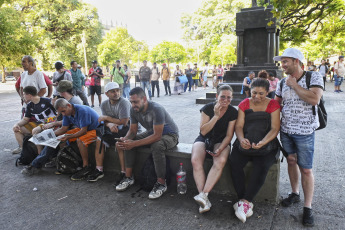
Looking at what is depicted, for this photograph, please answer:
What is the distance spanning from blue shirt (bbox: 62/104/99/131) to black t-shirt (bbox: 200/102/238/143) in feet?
6.10

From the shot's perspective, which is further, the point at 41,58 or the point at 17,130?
the point at 41,58

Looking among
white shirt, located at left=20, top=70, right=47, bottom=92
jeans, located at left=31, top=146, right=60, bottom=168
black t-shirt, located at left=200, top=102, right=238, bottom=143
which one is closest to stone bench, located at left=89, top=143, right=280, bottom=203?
black t-shirt, located at left=200, top=102, right=238, bottom=143

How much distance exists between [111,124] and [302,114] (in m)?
2.67

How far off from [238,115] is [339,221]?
4.91 ft

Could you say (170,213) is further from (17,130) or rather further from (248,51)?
(248,51)

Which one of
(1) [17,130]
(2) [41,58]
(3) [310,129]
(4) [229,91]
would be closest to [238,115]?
(4) [229,91]

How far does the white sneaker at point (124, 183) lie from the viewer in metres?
3.58

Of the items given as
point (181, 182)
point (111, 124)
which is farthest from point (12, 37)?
point (181, 182)

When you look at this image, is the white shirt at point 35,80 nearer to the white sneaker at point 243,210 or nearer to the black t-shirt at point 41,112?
the black t-shirt at point 41,112

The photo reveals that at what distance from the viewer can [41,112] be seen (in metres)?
4.85

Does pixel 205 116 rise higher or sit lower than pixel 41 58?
lower

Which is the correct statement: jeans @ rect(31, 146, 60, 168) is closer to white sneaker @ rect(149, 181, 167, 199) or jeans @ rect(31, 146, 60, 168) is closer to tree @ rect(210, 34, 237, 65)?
white sneaker @ rect(149, 181, 167, 199)

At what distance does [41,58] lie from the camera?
28.5 metres

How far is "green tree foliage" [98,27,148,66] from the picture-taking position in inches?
1845
